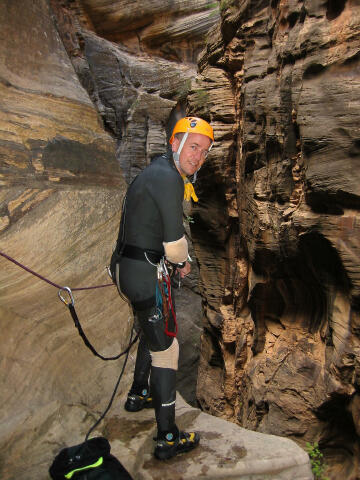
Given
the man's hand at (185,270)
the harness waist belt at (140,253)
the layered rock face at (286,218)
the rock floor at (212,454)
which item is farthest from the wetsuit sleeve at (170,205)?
the layered rock face at (286,218)

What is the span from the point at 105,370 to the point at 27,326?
3.56 feet

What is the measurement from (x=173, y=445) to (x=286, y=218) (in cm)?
339

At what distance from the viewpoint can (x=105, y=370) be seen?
451 cm

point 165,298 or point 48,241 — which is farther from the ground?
point 48,241

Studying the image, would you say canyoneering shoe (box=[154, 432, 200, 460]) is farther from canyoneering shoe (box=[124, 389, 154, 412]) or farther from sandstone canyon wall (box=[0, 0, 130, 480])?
sandstone canyon wall (box=[0, 0, 130, 480])

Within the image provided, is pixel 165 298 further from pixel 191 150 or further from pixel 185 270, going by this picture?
pixel 191 150

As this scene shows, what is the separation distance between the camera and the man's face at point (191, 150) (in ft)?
10.5

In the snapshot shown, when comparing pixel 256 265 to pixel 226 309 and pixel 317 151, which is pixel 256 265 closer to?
pixel 226 309

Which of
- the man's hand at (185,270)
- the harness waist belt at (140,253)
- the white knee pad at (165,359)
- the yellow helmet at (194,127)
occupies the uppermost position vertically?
the yellow helmet at (194,127)

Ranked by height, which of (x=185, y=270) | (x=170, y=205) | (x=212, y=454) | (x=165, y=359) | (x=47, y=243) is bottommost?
(x=212, y=454)

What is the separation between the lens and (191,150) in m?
3.23

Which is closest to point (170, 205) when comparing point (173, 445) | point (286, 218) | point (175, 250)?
point (175, 250)

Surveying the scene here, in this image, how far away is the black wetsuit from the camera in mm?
3006

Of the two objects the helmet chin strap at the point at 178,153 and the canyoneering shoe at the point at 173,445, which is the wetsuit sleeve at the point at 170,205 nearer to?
the helmet chin strap at the point at 178,153
